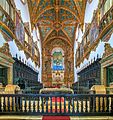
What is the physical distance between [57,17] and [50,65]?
390 inches

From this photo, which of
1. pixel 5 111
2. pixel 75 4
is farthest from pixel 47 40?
pixel 5 111

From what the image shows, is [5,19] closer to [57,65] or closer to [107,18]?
[107,18]

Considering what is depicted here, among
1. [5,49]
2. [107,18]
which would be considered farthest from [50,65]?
[5,49]

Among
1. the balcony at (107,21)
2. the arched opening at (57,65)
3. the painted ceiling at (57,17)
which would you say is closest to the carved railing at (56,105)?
the balcony at (107,21)

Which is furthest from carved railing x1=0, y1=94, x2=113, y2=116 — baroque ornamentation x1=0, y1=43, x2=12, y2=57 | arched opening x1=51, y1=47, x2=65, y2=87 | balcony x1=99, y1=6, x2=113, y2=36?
arched opening x1=51, y1=47, x2=65, y2=87

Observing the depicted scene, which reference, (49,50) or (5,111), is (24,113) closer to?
(5,111)

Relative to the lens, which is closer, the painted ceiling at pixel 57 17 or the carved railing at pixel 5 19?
the carved railing at pixel 5 19

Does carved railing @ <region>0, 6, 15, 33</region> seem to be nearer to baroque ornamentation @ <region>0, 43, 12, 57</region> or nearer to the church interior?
the church interior

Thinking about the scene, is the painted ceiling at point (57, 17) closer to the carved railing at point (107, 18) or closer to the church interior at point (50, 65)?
the church interior at point (50, 65)

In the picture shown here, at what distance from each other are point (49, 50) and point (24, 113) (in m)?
28.9

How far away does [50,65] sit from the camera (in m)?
35.4

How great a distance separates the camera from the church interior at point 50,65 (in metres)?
6.38

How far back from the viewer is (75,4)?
23000 millimetres

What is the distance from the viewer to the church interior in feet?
20.9
